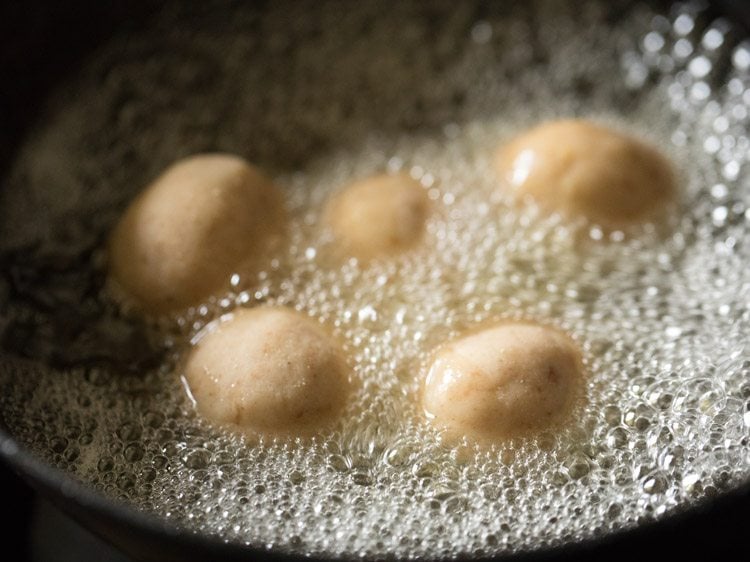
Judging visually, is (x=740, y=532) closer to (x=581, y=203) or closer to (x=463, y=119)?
(x=581, y=203)

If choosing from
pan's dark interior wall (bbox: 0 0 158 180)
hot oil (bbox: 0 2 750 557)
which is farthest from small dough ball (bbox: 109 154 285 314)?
pan's dark interior wall (bbox: 0 0 158 180)

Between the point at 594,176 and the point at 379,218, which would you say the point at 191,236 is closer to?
the point at 379,218

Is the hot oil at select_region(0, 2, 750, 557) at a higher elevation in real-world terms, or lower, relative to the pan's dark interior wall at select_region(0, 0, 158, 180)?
lower

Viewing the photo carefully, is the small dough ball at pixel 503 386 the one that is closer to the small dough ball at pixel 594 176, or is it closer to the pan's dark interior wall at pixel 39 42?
the small dough ball at pixel 594 176

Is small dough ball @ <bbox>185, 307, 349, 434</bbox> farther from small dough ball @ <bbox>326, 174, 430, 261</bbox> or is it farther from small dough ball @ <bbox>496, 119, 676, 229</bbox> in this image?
small dough ball @ <bbox>496, 119, 676, 229</bbox>

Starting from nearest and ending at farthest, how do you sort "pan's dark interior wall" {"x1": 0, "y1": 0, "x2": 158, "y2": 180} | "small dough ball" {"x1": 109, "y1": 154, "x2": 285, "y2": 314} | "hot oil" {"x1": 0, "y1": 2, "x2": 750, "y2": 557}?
1. "hot oil" {"x1": 0, "y1": 2, "x2": 750, "y2": 557}
2. "small dough ball" {"x1": 109, "y1": 154, "x2": 285, "y2": 314}
3. "pan's dark interior wall" {"x1": 0, "y1": 0, "x2": 158, "y2": 180}

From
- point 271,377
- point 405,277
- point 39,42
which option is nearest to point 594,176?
point 405,277

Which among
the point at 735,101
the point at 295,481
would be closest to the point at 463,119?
the point at 735,101
